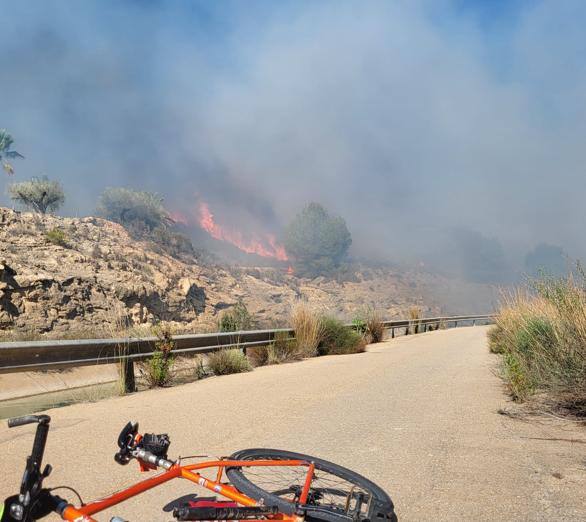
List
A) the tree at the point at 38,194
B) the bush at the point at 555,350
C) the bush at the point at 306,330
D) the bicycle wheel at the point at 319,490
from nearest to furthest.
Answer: the bicycle wheel at the point at 319,490, the bush at the point at 555,350, the bush at the point at 306,330, the tree at the point at 38,194

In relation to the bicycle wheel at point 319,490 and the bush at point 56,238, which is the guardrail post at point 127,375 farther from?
the bush at point 56,238

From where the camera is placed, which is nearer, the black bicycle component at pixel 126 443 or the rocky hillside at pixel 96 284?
the black bicycle component at pixel 126 443

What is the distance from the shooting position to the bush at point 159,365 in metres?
8.76

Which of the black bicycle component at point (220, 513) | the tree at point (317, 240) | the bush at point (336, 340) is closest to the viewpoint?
the black bicycle component at point (220, 513)

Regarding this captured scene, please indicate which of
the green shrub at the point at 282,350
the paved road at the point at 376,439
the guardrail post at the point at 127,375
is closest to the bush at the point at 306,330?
the green shrub at the point at 282,350

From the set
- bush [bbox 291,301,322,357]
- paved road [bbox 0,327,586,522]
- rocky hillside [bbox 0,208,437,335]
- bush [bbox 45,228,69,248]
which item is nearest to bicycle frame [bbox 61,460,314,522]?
paved road [bbox 0,327,586,522]

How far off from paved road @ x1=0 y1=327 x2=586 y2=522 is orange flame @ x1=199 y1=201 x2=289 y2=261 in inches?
3091

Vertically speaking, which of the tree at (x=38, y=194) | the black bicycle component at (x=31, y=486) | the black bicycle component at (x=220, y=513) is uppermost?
the tree at (x=38, y=194)

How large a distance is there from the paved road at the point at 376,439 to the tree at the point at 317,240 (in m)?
69.0

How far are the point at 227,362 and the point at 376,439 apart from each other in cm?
592

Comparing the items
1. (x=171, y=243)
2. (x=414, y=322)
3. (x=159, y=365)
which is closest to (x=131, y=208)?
(x=171, y=243)

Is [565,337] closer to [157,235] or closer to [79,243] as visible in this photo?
[79,243]

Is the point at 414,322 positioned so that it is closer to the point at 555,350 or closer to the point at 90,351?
the point at 555,350

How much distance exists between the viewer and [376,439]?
5.11m
